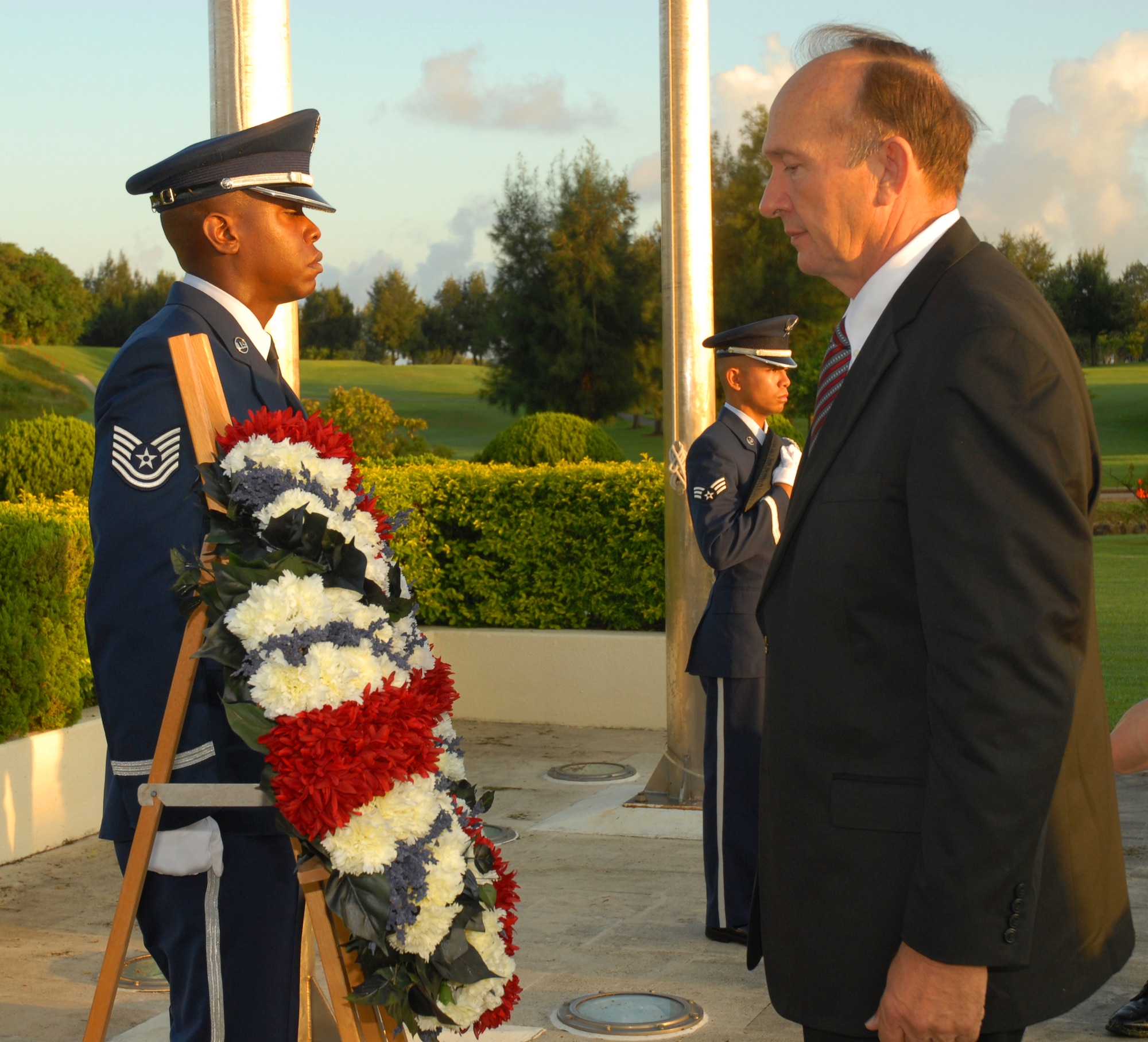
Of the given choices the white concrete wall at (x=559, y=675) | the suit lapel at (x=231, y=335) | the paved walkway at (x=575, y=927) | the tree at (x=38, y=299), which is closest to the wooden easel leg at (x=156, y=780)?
the suit lapel at (x=231, y=335)

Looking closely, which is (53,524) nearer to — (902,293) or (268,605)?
(268,605)

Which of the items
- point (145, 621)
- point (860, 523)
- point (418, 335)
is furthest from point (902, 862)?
point (418, 335)

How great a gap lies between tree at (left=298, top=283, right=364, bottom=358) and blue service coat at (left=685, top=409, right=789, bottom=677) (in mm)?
76679

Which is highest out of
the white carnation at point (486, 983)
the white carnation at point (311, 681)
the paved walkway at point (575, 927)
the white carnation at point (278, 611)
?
the white carnation at point (278, 611)

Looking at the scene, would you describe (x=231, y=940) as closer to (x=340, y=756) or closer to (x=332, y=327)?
(x=340, y=756)

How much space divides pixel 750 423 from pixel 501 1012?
3009mm

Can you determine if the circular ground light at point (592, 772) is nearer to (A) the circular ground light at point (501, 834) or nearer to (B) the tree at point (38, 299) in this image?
(A) the circular ground light at point (501, 834)

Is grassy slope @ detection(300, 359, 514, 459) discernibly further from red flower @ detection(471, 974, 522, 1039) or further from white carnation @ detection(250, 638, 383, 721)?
white carnation @ detection(250, 638, 383, 721)

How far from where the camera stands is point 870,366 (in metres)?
1.92

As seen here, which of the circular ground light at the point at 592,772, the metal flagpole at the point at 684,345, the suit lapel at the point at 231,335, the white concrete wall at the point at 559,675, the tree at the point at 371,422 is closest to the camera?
the suit lapel at the point at 231,335

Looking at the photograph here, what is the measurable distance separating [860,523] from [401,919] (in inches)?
49.6

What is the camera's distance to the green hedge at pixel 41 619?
5.95 meters

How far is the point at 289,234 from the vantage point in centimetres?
299

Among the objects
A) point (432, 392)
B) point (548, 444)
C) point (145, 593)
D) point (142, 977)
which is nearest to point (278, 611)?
point (145, 593)
